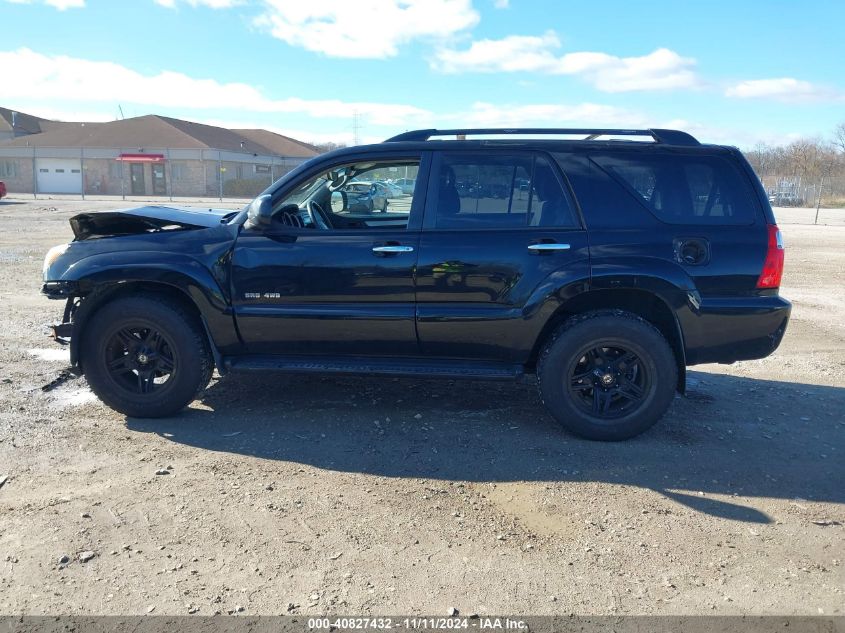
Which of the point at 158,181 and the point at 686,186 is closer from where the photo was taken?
the point at 686,186

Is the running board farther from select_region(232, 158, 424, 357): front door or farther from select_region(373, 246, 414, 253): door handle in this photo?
select_region(373, 246, 414, 253): door handle

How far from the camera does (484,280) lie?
4410 millimetres

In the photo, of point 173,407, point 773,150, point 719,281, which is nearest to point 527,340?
point 719,281

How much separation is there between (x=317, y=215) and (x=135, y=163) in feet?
176

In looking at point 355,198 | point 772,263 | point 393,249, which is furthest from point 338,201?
point 772,263

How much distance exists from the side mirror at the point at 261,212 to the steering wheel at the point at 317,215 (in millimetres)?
463

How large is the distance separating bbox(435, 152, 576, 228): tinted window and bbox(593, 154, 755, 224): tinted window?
1.32 ft

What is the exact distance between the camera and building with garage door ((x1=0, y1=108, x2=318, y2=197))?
172ft

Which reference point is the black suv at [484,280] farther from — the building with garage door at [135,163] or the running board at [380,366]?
the building with garage door at [135,163]

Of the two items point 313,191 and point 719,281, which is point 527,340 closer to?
point 719,281

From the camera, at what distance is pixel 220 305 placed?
182 inches

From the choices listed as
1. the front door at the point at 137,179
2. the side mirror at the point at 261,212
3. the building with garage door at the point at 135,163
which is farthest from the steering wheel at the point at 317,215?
the front door at the point at 137,179

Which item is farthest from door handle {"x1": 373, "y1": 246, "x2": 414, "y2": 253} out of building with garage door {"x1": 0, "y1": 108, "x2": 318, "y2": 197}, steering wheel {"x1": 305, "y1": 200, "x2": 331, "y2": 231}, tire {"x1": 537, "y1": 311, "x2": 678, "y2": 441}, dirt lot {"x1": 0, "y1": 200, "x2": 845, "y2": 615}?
building with garage door {"x1": 0, "y1": 108, "x2": 318, "y2": 197}

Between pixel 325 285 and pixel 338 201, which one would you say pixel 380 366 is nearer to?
pixel 325 285
